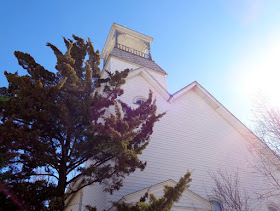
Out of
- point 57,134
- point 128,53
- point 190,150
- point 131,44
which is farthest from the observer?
point 131,44

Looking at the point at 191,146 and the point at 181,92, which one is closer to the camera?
the point at 191,146

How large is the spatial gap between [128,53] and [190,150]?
1055 cm

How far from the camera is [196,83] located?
14328 mm

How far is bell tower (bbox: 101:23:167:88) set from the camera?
656 inches

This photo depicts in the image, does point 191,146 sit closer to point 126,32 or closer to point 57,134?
point 57,134

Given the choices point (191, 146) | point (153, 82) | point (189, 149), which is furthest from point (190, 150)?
point (153, 82)

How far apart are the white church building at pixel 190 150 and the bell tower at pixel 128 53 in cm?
93

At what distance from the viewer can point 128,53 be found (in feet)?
60.8

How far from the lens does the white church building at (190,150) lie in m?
9.05

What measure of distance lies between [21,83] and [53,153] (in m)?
2.02

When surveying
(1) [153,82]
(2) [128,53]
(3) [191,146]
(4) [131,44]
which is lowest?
(3) [191,146]

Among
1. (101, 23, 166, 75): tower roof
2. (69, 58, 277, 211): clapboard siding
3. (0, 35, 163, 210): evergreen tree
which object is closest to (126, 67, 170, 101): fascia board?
(69, 58, 277, 211): clapboard siding

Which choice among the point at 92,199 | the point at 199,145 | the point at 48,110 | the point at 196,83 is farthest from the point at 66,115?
the point at 196,83

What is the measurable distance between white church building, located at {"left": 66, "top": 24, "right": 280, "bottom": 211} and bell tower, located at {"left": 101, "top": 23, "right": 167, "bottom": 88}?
93 centimetres
